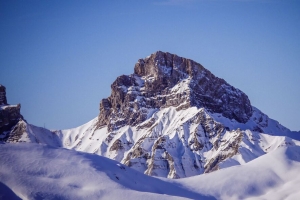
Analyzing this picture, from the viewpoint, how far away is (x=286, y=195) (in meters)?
179

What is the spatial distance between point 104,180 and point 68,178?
8.19 meters

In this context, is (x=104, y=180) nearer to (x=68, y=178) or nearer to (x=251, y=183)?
(x=68, y=178)

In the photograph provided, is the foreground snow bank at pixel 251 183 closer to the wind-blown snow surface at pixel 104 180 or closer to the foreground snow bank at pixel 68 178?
the wind-blown snow surface at pixel 104 180

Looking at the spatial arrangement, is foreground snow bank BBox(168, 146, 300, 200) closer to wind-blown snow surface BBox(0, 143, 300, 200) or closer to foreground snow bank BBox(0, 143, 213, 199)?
wind-blown snow surface BBox(0, 143, 300, 200)

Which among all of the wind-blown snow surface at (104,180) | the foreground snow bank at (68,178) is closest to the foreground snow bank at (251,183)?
the wind-blown snow surface at (104,180)

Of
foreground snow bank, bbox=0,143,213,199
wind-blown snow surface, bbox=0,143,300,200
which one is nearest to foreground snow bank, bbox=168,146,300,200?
wind-blown snow surface, bbox=0,143,300,200

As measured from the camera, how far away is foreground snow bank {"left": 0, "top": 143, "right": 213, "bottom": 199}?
505 feet

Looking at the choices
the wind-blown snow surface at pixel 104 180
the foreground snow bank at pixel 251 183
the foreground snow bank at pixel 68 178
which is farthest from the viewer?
the foreground snow bank at pixel 251 183

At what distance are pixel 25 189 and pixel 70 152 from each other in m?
29.3

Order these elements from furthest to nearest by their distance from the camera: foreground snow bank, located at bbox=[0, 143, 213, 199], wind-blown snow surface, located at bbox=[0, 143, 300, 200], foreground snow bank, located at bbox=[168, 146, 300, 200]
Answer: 1. foreground snow bank, located at bbox=[168, 146, 300, 200]
2. wind-blown snow surface, located at bbox=[0, 143, 300, 200]
3. foreground snow bank, located at bbox=[0, 143, 213, 199]

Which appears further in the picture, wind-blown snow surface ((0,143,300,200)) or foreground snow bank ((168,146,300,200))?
foreground snow bank ((168,146,300,200))

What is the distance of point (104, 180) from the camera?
6481 inches

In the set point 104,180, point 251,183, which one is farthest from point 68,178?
point 251,183

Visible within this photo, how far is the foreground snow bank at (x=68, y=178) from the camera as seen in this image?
15400 cm
